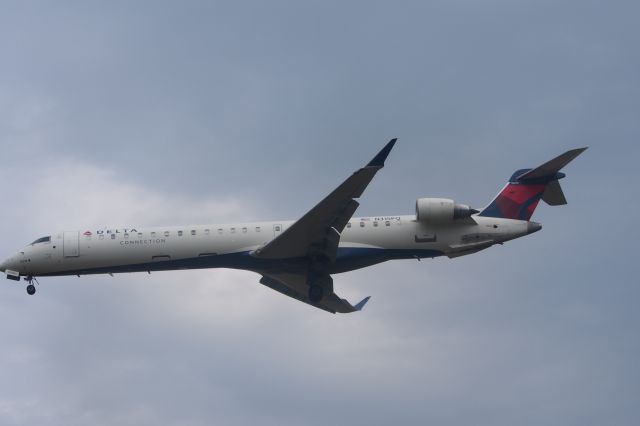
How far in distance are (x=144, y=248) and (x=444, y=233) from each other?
1152 cm

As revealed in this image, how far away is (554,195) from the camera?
1690 inches

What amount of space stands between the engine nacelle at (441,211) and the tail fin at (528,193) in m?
1.57

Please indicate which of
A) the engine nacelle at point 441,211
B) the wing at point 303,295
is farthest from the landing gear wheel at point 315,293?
the engine nacelle at point 441,211

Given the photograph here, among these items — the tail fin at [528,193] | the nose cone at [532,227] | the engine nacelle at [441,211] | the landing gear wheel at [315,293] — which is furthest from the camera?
the tail fin at [528,193]

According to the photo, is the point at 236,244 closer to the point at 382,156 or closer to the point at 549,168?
the point at 382,156

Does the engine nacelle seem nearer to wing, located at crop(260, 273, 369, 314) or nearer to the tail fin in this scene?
the tail fin

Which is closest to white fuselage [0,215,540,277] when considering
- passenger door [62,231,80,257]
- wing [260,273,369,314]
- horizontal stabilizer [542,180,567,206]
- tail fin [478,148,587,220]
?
passenger door [62,231,80,257]

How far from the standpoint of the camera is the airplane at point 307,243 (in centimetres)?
4072

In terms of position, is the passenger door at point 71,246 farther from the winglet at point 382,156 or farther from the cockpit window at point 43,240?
the winglet at point 382,156

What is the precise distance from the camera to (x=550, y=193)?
4288 centimetres

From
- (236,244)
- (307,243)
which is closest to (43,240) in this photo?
(236,244)

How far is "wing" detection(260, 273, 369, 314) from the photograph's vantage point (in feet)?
146

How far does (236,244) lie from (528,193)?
1166 centimetres

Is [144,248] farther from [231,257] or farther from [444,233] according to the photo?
[444,233]
